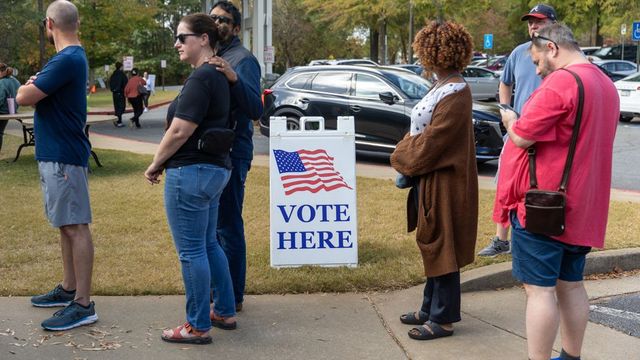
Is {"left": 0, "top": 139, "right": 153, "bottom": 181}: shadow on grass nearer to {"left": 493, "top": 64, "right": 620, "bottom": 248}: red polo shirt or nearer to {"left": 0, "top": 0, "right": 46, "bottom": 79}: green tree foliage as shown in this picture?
{"left": 493, "top": 64, "right": 620, "bottom": 248}: red polo shirt

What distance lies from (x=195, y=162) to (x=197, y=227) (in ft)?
1.19

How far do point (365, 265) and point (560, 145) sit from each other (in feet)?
8.22

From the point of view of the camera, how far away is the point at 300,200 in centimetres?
555

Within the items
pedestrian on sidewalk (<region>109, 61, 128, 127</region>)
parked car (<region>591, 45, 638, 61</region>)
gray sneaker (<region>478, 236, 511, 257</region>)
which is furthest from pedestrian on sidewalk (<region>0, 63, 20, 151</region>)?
parked car (<region>591, 45, 638, 61</region>)

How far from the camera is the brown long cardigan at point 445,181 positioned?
164 inches

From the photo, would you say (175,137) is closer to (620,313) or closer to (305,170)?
(305,170)

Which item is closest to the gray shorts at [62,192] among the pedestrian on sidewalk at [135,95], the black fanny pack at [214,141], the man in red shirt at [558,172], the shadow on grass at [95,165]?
the black fanny pack at [214,141]

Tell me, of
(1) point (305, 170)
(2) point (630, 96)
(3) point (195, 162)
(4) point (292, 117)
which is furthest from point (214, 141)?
(2) point (630, 96)

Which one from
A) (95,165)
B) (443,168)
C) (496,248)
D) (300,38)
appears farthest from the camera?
(300,38)

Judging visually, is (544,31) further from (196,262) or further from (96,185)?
(96,185)

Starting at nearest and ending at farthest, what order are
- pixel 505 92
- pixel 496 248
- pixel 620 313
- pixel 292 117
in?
pixel 620 313
pixel 496 248
pixel 505 92
pixel 292 117

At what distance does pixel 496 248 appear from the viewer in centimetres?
594

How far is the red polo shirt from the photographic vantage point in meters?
3.36

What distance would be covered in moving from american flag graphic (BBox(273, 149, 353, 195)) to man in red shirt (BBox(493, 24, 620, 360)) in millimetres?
2075
